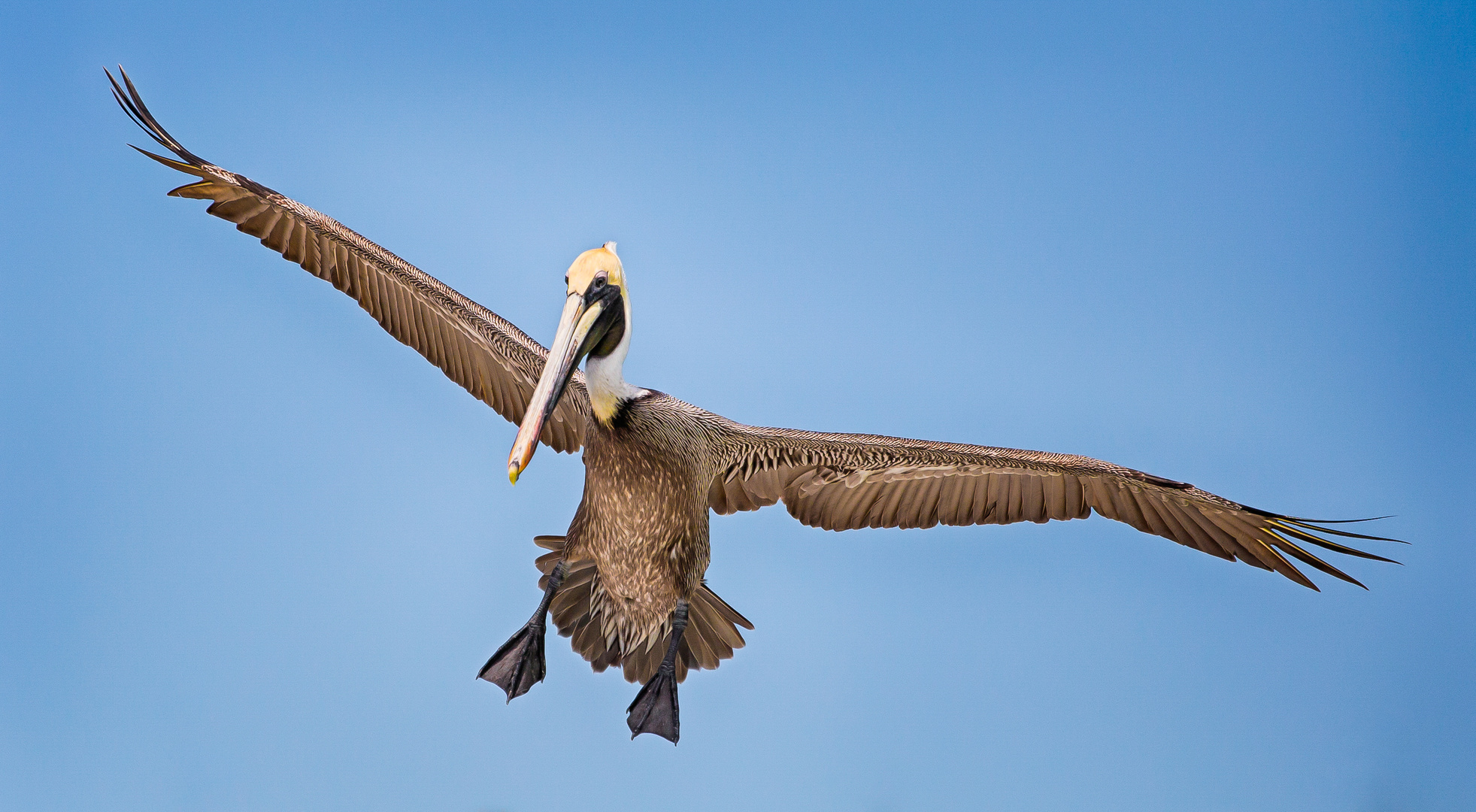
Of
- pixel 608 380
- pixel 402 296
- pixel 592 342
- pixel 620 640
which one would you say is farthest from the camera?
pixel 402 296

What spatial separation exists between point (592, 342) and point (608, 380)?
0.53 feet

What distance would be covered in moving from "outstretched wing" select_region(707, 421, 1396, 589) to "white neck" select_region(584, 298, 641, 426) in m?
0.44

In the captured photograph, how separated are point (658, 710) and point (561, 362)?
1.04 meters

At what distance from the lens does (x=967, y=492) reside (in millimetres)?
3566

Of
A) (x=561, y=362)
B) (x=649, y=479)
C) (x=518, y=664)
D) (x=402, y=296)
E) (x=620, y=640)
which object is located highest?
(x=402, y=296)

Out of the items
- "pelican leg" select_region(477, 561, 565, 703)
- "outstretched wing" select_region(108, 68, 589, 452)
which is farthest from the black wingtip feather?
"pelican leg" select_region(477, 561, 565, 703)

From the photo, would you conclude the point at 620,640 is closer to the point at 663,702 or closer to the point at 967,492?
the point at 663,702

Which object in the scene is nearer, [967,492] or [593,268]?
[593,268]

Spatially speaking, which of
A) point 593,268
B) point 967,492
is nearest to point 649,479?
point 593,268

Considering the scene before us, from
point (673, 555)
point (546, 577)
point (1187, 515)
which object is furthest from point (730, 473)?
point (1187, 515)

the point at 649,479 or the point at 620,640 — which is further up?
the point at 649,479

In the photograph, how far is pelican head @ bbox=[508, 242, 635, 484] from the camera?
247 cm

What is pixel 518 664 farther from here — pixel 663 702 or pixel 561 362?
pixel 561 362

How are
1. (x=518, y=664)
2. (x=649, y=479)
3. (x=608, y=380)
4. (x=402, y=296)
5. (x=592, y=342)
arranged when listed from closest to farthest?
1. (x=592, y=342)
2. (x=608, y=380)
3. (x=649, y=479)
4. (x=518, y=664)
5. (x=402, y=296)
